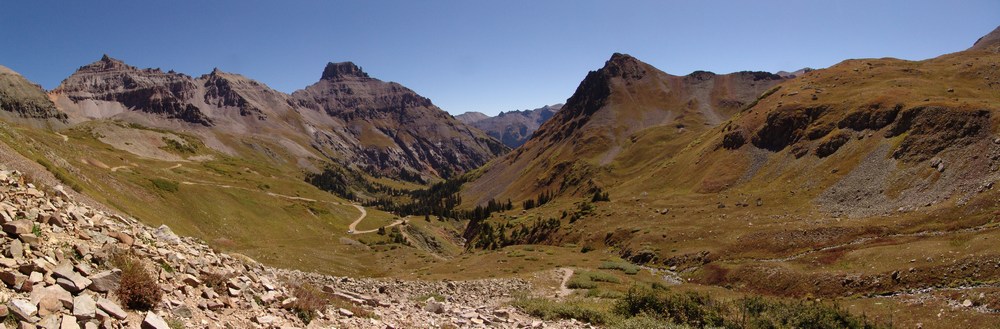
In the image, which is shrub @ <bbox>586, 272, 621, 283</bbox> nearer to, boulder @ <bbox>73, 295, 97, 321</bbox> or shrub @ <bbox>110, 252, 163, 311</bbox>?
shrub @ <bbox>110, 252, 163, 311</bbox>

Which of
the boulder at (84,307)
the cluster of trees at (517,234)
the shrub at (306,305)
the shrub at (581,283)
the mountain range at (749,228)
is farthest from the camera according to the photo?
the cluster of trees at (517,234)

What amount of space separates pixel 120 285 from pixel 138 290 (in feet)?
1.83

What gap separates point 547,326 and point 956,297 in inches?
1192

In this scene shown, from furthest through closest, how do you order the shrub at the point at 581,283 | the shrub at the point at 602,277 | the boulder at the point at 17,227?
the shrub at the point at 602,277
the shrub at the point at 581,283
the boulder at the point at 17,227

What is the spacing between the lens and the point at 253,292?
1697cm

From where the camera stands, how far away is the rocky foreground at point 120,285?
11070mm

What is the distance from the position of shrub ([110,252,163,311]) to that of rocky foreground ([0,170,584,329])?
98mm

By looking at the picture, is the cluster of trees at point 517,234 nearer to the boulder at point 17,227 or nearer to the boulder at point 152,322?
the boulder at point 152,322

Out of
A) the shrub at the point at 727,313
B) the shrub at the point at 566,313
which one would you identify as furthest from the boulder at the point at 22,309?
the shrub at the point at 727,313

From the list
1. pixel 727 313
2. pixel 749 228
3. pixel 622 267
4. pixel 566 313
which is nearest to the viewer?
pixel 566 313

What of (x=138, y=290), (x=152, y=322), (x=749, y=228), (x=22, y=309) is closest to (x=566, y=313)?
(x=152, y=322)

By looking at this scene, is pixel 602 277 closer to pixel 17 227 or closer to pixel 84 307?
pixel 84 307

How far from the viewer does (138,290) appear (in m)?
12.8

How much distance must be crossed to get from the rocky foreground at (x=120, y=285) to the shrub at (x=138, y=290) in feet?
0.32
